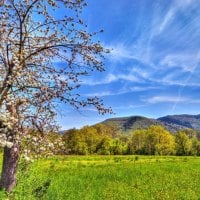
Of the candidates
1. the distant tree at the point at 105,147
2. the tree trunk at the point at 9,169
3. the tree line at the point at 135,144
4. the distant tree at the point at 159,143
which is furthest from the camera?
the distant tree at the point at 159,143

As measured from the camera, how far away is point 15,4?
11344mm

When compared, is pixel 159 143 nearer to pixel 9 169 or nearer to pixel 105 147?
pixel 105 147

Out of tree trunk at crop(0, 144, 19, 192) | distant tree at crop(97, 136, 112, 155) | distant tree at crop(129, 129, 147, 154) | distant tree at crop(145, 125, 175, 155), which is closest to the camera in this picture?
tree trunk at crop(0, 144, 19, 192)

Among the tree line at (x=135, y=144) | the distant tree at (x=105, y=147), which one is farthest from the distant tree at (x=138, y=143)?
the distant tree at (x=105, y=147)

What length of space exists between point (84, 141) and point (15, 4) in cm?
10103

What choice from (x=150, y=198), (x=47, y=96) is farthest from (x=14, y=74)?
(x=150, y=198)

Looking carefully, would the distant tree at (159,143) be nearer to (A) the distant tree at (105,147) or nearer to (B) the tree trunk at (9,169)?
(A) the distant tree at (105,147)

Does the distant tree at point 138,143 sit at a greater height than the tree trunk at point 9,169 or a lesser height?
greater

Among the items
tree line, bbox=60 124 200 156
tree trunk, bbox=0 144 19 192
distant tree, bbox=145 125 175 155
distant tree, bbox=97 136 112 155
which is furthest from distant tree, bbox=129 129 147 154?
tree trunk, bbox=0 144 19 192

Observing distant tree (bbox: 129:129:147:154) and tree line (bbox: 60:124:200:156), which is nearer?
tree line (bbox: 60:124:200:156)

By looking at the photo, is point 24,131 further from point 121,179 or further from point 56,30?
point 121,179

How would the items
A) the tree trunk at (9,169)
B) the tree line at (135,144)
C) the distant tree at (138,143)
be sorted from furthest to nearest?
1. the distant tree at (138,143)
2. the tree line at (135,144)
3. the tree trunk at (9,169)

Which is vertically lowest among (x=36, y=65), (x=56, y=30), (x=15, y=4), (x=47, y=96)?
(x=47, y=96)

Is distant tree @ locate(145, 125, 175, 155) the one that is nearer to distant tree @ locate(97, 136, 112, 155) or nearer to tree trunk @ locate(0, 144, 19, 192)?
distant tree @ locate(97, 136, 112, 155)
